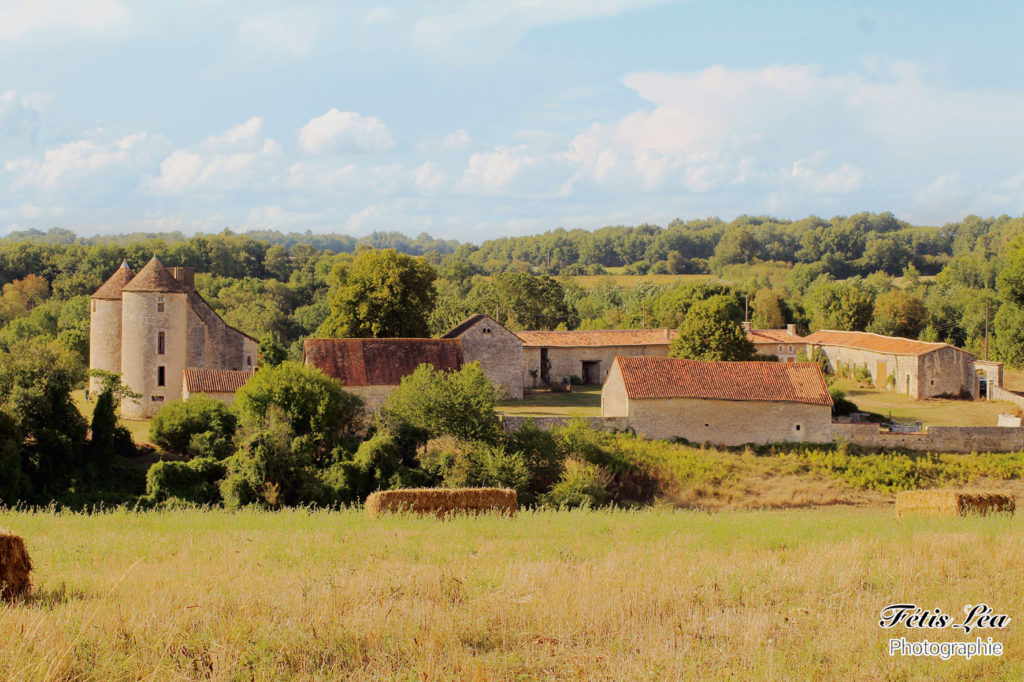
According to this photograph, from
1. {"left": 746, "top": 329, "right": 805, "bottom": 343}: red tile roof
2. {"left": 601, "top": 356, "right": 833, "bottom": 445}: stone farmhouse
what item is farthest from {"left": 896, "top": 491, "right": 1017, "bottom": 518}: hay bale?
{"left": 746, "top": 329, "right": 805, "bottom": 343}: red tile roof

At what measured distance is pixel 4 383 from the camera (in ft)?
89.5

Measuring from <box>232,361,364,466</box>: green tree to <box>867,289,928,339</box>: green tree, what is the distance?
47.1 m

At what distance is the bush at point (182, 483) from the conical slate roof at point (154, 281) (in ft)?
38.3

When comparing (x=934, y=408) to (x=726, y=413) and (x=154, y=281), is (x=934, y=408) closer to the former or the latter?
(x=726, y=413)

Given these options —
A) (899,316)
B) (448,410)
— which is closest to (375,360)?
(448,410)

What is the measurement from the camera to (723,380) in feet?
109

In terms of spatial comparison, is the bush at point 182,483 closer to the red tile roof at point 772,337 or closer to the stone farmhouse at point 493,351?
the stone farmhouse at point 493,351

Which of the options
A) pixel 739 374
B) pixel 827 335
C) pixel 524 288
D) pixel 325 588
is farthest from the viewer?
pixel 524 288

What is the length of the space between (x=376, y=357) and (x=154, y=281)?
10.2 meters

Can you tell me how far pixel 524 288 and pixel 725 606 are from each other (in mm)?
56116

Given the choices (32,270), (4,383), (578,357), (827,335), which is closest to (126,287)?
(4,383)

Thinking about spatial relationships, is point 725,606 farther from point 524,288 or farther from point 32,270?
point 32,270

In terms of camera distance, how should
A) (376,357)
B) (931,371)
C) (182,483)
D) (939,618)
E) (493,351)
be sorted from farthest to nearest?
(931,371) < (493,351) < (376,357) < (182,483) < (939,618)

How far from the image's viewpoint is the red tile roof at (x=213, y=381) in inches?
1280
